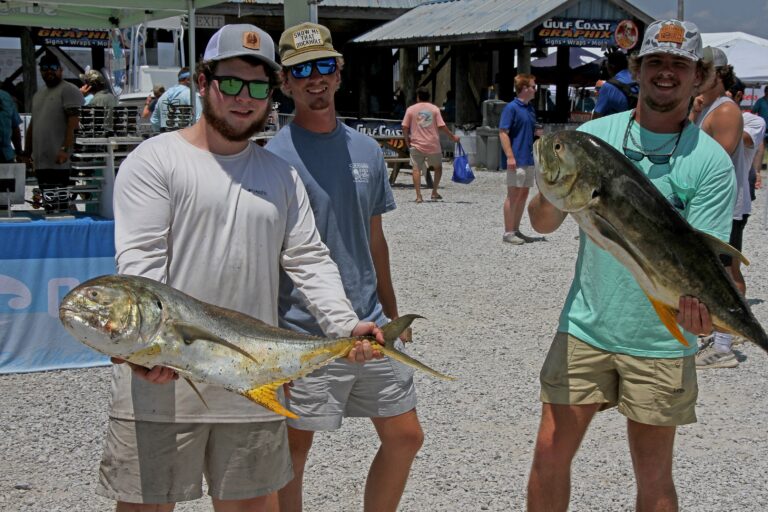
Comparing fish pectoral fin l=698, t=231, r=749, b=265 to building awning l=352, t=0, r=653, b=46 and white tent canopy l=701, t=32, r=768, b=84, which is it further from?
white tent canopy l=701, t=32, r=768, b=84

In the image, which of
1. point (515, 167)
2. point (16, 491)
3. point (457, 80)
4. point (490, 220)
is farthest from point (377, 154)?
point (457, 80)

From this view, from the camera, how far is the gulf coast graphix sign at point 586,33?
23.8 m

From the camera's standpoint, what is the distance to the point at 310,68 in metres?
3.67

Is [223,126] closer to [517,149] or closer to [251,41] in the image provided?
[251,41]

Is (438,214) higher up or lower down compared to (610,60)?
lower down

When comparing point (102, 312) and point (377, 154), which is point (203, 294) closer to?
point (102, 312)

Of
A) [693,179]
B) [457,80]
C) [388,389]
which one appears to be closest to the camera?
[693,179]

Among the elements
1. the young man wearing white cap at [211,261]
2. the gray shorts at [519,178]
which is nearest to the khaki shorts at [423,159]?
the gray shorts at [519,178]

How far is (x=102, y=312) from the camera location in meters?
2.45

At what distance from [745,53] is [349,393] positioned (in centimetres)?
2801

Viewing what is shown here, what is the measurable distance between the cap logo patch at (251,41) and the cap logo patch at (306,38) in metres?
0.65

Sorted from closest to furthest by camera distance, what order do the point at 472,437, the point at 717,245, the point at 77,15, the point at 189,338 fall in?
the point at 189,338 < the point at 717,245 < the point at 472,437 < the point at 77,15

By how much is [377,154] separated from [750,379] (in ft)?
13.1

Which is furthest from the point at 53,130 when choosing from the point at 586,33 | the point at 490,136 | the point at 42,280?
the point at 586,33
